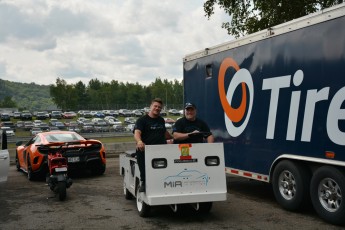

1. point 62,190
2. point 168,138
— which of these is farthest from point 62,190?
point 168,138

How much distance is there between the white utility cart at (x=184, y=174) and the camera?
6969 millimetres

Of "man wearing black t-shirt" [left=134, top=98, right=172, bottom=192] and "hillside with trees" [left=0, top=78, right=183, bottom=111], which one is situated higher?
"man wearing black t-shirt" [left=134, top=98, right=172, bottom=192]

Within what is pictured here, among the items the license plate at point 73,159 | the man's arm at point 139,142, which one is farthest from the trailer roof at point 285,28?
the license plate at point 73,159

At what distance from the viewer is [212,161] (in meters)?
7.20

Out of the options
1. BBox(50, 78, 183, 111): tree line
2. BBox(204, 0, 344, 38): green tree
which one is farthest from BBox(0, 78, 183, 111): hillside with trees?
BBox(204, 0, 344, 38): green tree

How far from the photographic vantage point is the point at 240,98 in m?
9.02

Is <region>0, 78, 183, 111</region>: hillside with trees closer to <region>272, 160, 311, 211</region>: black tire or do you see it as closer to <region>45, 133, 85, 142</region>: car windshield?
<region>45, 133, 85, 142</region>: car windshield

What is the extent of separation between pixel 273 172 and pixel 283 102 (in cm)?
130

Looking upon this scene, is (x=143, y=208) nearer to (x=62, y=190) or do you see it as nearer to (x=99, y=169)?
(x=62, y=190)

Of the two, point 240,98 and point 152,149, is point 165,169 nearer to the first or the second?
point 152,149

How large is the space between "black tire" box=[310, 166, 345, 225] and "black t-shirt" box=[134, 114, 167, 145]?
263 cm

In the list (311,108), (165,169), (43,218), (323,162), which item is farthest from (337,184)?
(43,218)

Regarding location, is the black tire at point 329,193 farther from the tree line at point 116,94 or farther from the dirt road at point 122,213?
the tree line at point 116,94

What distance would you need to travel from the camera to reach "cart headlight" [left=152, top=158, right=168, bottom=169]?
23.0 ft
